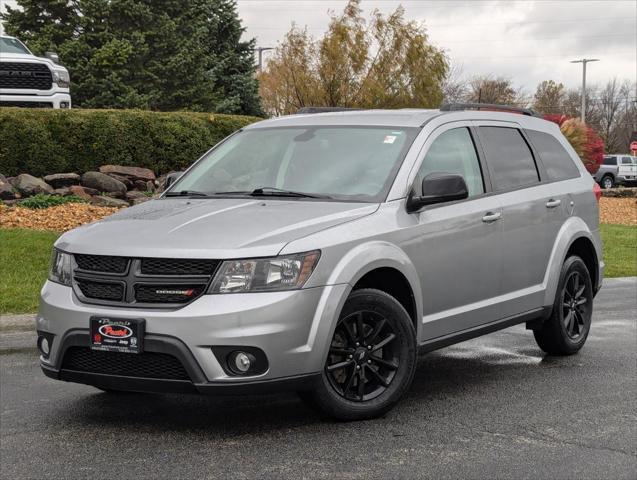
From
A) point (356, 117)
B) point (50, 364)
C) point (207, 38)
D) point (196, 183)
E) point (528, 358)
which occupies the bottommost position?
point (528, 358)

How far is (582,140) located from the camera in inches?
1419

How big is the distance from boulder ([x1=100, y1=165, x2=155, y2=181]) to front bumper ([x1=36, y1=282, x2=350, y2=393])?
14346 mm

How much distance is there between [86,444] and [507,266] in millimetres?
3154

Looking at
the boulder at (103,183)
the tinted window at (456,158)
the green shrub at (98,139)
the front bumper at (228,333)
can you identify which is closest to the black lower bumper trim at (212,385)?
the front bumper at (228,333)

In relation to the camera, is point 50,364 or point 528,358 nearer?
point 50,364

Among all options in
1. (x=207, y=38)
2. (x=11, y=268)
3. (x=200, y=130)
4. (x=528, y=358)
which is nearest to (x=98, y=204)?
(x=200, y=130)

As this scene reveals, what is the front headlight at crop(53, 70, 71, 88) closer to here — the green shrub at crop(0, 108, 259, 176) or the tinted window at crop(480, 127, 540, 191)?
the green shrub at crop(0, 108, 259, 176)

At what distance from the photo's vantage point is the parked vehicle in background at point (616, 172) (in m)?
51.1

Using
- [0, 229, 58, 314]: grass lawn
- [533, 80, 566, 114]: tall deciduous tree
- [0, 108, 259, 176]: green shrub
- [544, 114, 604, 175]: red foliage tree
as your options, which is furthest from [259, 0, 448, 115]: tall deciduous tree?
[533, 80, 566, 114]: tall deciduous tree

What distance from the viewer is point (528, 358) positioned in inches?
322

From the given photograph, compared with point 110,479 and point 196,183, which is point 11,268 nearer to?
point 196,183

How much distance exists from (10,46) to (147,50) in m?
16.6

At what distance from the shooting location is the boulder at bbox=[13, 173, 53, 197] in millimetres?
17766

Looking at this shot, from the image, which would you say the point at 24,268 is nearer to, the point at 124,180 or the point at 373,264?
the point at 373,264
